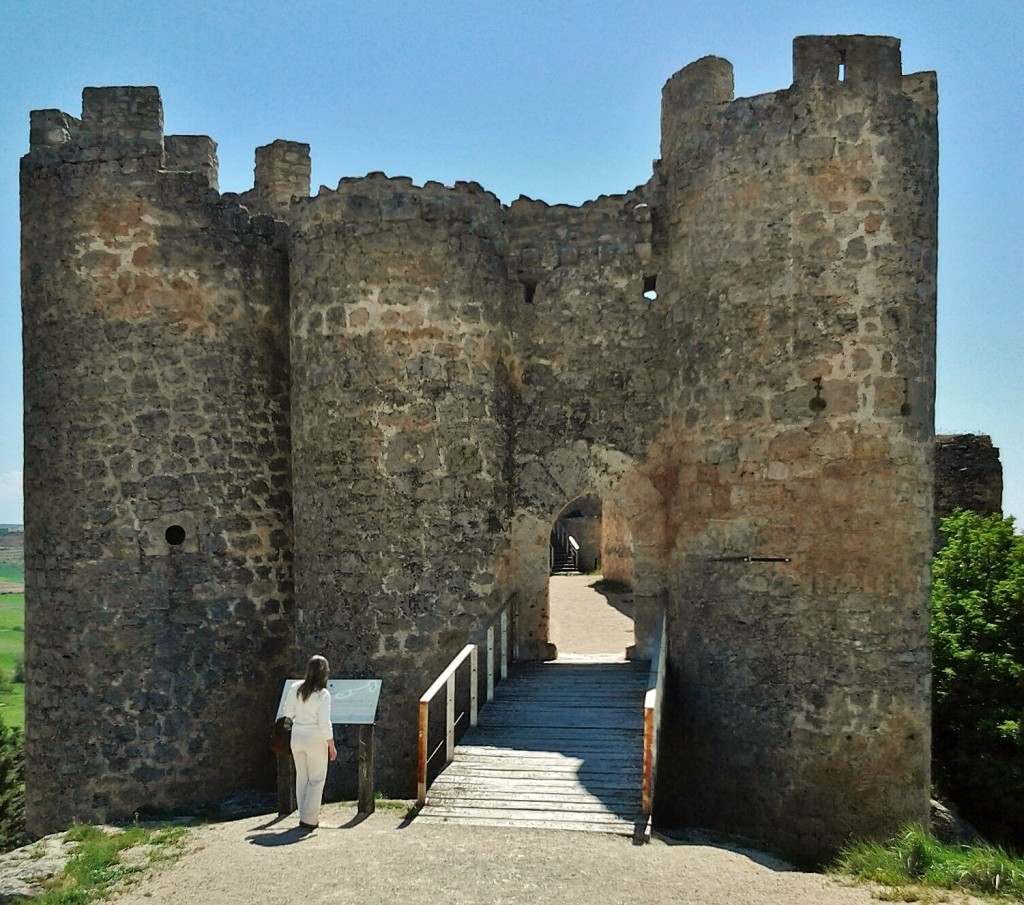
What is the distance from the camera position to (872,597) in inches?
373

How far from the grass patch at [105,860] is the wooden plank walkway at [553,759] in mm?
2253

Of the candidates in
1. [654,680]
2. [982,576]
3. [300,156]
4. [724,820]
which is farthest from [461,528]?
[982,576]

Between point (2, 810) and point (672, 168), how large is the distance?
16.6 meters

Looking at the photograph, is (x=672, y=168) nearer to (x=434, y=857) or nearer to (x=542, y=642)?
(x=542, y=642)

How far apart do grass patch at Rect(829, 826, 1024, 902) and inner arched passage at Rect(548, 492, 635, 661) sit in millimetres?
4595

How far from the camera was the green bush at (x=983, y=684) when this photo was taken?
12031 millimetres

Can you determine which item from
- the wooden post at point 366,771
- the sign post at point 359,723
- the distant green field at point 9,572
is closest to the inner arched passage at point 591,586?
the sign post at point 359,723

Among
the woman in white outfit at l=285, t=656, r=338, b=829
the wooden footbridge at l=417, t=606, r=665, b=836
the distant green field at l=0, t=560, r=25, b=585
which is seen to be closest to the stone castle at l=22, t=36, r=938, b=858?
the wooden footbridge at l=417, t=606, r=665, b=836

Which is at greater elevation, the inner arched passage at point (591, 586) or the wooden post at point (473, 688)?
the wooden post at point (473, 688)

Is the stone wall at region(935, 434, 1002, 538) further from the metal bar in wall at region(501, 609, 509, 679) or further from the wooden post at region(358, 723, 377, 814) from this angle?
the wooden post at region(358, 723, 377, 814)

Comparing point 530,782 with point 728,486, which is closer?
point 530,782

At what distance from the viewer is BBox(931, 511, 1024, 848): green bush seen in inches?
474

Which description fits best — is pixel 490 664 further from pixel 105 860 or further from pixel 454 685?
pixel 105 860

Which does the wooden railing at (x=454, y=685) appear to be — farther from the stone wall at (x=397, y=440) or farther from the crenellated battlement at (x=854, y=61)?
the crenellated battlement at (x=854, y=61)
